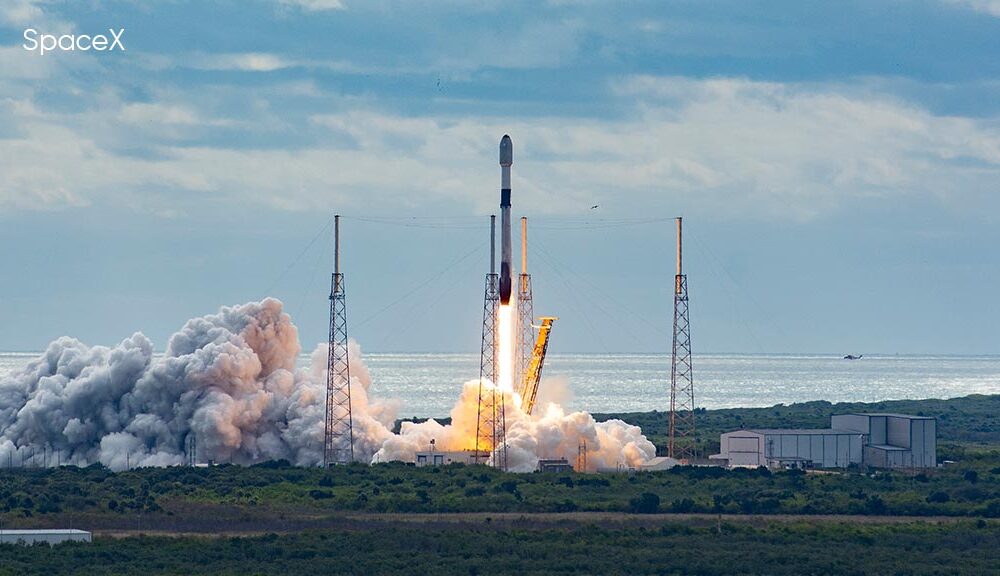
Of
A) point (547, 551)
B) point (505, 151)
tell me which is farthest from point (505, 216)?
point (547, 551)

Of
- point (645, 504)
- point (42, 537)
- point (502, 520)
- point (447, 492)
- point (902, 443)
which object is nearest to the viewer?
point (42, 537)

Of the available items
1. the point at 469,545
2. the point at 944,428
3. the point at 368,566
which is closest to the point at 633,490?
the point at 469,545

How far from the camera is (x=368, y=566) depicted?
6275 centimetres

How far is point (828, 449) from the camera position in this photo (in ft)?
333

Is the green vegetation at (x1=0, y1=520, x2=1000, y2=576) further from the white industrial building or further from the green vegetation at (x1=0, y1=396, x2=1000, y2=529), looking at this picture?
A: the white industrial building

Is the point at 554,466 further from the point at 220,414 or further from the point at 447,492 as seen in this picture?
the point at 220,414

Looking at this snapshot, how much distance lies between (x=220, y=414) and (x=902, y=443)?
35.1 meters

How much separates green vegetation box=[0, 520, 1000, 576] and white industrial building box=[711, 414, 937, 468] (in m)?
25.9

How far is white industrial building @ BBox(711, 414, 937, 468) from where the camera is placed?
3949 inches

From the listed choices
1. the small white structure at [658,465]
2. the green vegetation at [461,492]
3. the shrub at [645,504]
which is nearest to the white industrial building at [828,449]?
the small white structure at [658,465]

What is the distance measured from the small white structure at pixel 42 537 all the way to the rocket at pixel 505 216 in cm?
3022

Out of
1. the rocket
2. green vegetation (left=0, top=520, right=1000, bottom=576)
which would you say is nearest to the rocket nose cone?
the rocket

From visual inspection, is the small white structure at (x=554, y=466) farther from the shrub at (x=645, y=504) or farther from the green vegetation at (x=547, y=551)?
the green vegetation at (x=547, y=551)

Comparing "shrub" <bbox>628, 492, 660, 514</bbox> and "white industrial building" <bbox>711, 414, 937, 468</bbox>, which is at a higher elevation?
"white industrial building" <bbox>711, 414, 937, 468</bbox>
